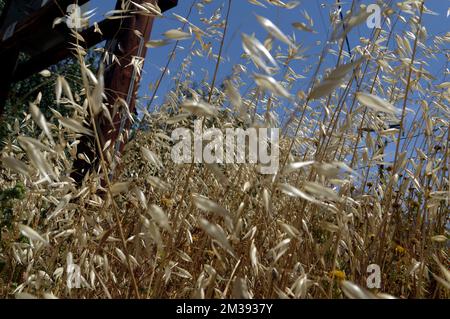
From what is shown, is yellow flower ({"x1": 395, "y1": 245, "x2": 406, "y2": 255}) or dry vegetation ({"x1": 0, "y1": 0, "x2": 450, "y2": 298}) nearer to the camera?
dry vegetation ({"x1": 0, "y1": 0, "x2": 450, "y2": 298})

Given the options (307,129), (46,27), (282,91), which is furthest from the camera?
(46,27)

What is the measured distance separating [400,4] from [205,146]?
721 millimetres

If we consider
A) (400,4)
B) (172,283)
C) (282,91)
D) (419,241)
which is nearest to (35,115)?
(282,91)

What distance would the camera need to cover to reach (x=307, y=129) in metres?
1.89

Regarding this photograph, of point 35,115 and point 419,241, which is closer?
point 35,115

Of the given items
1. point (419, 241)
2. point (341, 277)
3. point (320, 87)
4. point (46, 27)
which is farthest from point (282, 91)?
point (46, 27)

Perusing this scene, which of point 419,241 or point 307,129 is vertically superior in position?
point 307,129

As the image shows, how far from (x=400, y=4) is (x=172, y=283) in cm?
94

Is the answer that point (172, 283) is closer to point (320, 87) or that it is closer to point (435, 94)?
point (320, 87)

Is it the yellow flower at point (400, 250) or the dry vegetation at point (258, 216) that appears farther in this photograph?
the yellow flower at point (400, 250)

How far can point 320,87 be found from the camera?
68 cm
